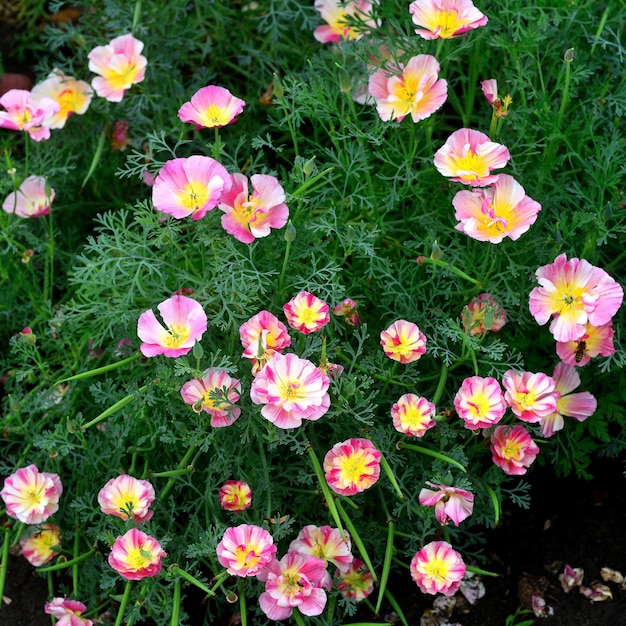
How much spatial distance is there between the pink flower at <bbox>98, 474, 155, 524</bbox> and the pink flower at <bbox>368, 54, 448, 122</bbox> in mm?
817

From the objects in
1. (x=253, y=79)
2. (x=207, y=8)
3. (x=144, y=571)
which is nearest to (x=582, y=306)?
(x=144, y=571)

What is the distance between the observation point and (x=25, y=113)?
83.1 inches

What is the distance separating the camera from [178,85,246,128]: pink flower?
169 cm

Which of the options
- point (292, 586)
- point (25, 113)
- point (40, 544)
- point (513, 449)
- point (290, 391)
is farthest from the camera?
point (25, 113)

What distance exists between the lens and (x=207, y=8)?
2.43 m

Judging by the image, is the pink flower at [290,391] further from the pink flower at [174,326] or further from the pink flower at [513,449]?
the pink flower at [513,449]

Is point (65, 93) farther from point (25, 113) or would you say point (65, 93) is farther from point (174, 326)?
point (174, 326)

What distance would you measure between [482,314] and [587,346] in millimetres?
207

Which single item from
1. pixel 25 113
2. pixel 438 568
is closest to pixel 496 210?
pixel 438 568

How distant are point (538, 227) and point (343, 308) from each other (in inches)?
17.2

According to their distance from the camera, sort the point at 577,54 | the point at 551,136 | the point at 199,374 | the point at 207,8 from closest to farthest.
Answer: the point at 199,374, the point at 551,136, the point at 577,54, the point at 207,8

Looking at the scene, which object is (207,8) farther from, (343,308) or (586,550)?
(586,550)

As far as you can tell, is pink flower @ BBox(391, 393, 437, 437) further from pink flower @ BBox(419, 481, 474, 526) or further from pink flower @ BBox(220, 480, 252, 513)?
pink flower @ BBox(220, 480, 252, 513)

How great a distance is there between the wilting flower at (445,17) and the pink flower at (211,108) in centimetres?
37
